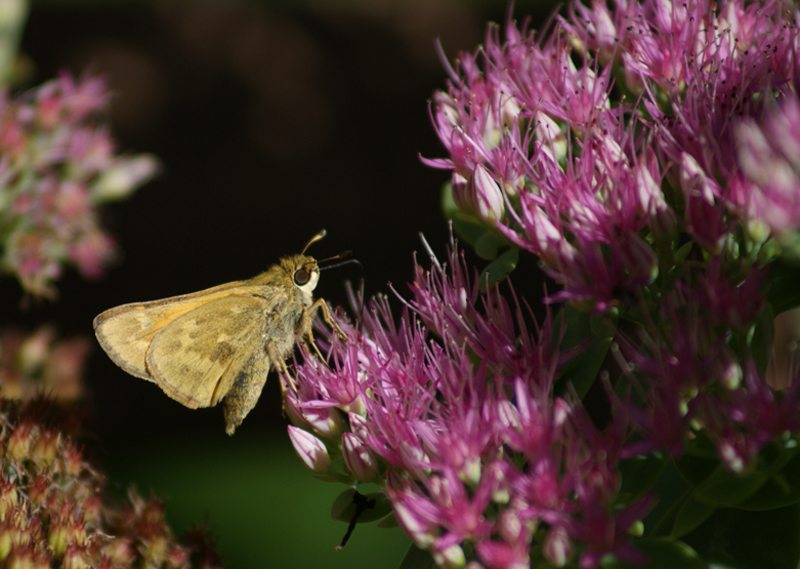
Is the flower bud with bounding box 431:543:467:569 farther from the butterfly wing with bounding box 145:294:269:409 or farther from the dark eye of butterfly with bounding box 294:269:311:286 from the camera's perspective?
the dark eye of butterfly with bounding box 294:269:311:286

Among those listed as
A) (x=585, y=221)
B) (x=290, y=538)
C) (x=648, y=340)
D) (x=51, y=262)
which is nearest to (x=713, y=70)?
(x=585, y=221)

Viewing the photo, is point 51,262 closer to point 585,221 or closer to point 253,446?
point 585,221

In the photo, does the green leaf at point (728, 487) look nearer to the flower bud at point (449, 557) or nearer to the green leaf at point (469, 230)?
the flower bud at point (449, 557)

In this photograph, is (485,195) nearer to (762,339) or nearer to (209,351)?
(762,339)

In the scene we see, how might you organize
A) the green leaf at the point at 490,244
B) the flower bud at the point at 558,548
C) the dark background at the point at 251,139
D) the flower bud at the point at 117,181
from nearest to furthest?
the flower bud at the point at 558,548 < the green leaf at the point at 490,244 < the flower bud at the point at 117,181 < the dark background at the point at 251,139

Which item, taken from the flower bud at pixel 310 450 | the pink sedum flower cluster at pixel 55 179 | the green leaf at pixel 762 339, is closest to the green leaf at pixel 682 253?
the green leaf at pixel 762 339

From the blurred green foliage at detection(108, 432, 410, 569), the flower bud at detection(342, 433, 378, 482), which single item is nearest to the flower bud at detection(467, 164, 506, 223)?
the flower bud at detection(342, 433, 378, 482)
